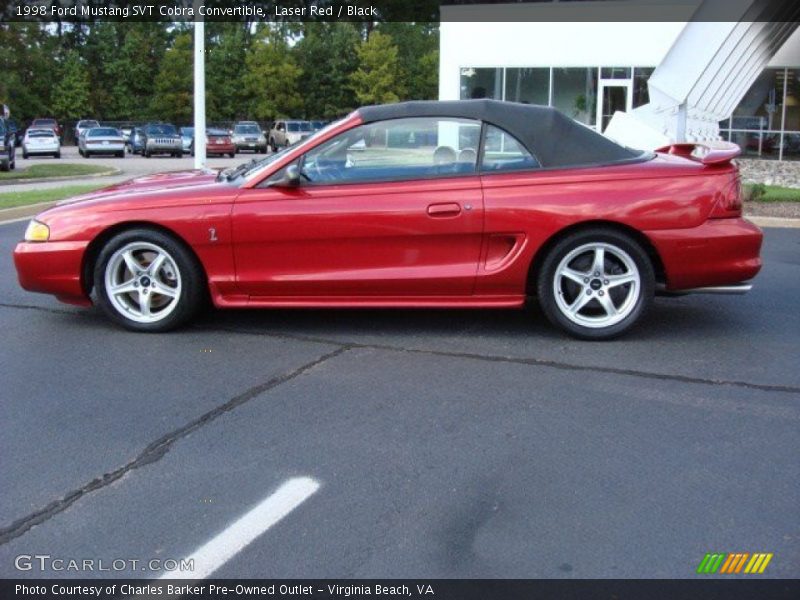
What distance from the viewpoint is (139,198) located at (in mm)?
5918

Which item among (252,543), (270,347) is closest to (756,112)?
(270,347)

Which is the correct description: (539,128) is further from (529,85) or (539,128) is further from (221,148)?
(221,148)

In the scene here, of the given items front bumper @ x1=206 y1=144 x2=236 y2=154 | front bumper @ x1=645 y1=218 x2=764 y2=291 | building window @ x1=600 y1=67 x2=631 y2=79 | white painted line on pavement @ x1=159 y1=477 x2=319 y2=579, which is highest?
building window @ x1=600 y1=67 x2=631 y2=79

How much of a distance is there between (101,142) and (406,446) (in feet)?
123

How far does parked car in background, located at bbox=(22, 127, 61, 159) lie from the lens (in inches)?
1438

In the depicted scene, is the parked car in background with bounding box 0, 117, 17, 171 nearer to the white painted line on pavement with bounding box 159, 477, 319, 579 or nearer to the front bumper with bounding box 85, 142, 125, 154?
the front bumper with bounding box 85, 142, 125, 154

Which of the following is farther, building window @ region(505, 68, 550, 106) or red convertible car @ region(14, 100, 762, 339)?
building window @ region(505, 68, 550, 106)

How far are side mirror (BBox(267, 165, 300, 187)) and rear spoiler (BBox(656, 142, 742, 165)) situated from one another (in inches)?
102

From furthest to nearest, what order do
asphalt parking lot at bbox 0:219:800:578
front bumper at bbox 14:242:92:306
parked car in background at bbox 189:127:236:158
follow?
parked car in background at bbox 189:127:236:158 → front bumper at bbox 14:242:92:306 → asphalt parking lot at bbox 0:219:800:578

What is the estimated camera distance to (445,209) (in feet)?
18.5

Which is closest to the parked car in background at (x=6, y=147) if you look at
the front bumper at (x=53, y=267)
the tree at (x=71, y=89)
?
the front bumper at (x=53, y=267)
